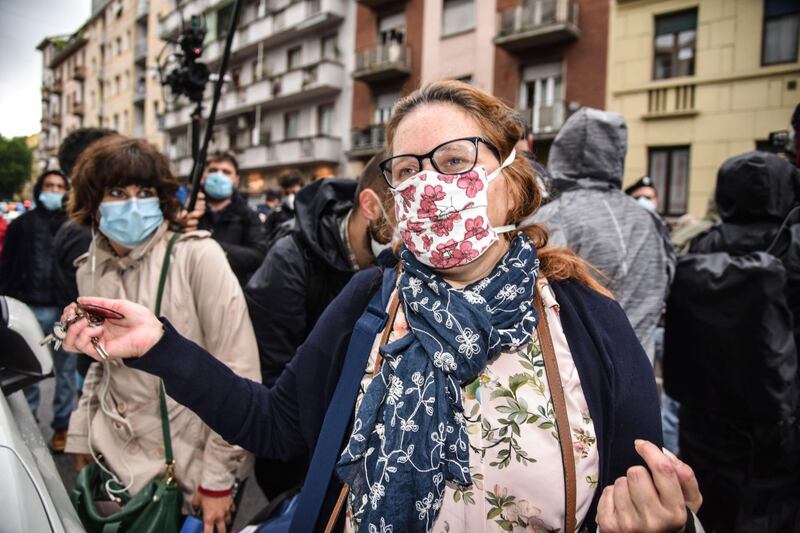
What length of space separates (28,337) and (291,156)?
22.4 meters

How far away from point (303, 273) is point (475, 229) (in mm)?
1079

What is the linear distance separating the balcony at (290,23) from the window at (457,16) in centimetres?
520

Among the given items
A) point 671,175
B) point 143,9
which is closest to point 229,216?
point 671,175

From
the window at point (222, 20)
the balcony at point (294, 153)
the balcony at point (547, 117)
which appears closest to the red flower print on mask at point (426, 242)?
the balcony at point (547, 117)

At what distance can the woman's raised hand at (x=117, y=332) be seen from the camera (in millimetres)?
1398

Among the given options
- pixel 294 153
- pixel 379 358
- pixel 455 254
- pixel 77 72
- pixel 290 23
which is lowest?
pixel 379 358

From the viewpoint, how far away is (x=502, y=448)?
128 cm

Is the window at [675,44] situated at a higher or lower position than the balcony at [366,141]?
higher

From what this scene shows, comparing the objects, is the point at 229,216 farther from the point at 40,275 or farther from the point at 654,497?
the point at 654,497

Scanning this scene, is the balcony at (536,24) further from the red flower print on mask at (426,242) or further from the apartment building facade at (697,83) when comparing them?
the red flower print on mask at (426,242)

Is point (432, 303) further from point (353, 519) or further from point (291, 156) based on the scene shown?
point (291, 156)

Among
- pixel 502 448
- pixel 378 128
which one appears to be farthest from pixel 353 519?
pixel 378 128

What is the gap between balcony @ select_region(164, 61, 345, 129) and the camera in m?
21.8

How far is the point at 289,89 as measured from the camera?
23.4 metres
